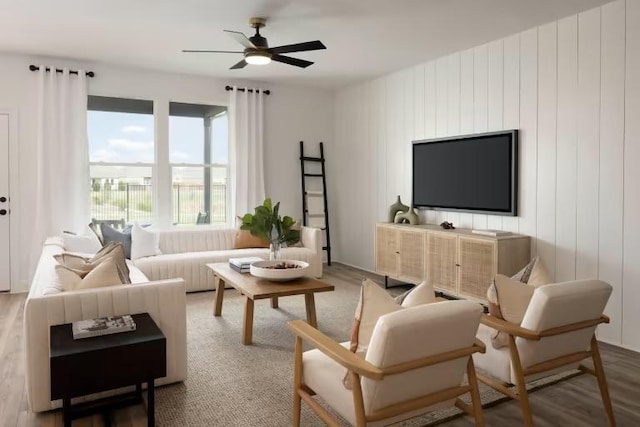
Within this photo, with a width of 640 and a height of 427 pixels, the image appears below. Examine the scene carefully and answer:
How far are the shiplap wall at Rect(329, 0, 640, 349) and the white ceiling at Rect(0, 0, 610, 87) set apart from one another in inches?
8.7

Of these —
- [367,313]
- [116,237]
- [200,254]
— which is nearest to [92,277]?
[367,313]

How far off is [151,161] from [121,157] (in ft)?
1.18

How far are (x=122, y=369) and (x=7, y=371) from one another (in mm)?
1399

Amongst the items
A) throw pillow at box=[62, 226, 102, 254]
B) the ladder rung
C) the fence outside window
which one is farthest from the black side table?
the ladder rung

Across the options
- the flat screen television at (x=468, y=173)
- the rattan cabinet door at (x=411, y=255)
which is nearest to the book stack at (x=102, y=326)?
the rattan cabinet door at (x=411, y=255)

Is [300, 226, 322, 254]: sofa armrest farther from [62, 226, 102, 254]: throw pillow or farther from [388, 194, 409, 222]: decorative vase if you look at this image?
[62, 226, 102, 254]: throw pillow

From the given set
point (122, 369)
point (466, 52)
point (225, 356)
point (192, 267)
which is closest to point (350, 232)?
point (192, 267)

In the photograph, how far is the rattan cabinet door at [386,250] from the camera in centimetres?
544

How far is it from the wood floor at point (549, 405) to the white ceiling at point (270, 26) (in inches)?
107

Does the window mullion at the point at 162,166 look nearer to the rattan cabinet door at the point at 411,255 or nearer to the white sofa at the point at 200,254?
the white sofa at the point at 200,254

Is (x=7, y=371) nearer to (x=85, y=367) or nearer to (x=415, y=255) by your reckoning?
(x=85, y=367)

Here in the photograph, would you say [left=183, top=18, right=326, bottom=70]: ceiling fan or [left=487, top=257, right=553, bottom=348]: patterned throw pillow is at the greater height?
[left=183, top=18, right=326, bottom=70]: ceiling fan

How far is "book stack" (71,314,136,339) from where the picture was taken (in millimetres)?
2363

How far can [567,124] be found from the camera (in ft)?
13.3
